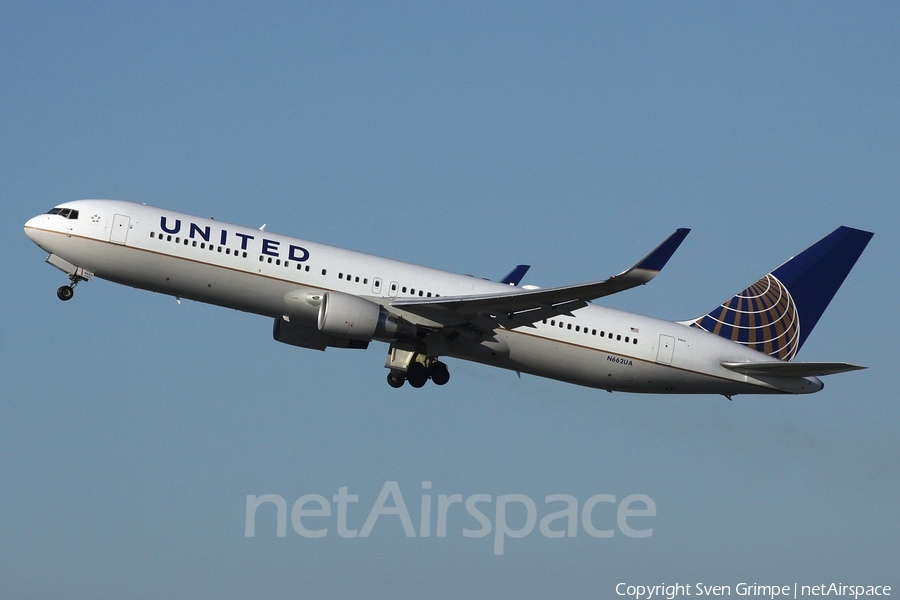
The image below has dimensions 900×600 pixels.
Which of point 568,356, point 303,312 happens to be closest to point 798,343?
point 568,356

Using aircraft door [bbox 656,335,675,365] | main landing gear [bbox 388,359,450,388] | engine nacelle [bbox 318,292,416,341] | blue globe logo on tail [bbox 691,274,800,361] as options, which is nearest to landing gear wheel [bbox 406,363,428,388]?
main landing gear [bbox 388,359,450,388]

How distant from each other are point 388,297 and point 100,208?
10.6 metres

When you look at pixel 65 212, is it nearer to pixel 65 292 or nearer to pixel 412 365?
pixel 65 292

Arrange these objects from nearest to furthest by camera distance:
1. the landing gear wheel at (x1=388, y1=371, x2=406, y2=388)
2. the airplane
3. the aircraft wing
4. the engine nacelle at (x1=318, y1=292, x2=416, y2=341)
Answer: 1. the aircraft wing
2. the engine nacelle at (x1=318, y1=292, x2=416, y2=341)
3. the airplane
4. the landing gear wheel at (x1=388, y1=371, x2=406, y2=388)

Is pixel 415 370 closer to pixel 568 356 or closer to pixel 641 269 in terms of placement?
pixel 568 356

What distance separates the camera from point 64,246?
44156 mm

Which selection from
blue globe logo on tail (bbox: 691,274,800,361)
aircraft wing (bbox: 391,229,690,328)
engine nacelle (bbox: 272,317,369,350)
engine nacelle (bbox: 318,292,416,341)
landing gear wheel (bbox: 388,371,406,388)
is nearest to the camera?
aircraft wing (bbox: 391,229,690,328)

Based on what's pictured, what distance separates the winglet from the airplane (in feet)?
18.7

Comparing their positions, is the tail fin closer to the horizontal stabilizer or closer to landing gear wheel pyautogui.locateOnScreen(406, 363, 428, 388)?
the horizontal stabilizer

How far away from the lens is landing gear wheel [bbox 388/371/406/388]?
47.3m

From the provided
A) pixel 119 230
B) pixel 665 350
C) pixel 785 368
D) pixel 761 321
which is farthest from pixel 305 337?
pixel 761 321

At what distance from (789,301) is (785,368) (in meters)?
6.12

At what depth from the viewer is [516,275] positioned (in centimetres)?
5334

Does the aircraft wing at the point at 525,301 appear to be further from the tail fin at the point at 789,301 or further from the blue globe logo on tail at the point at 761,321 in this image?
the blue globe logo on tail at the point at 761,321
